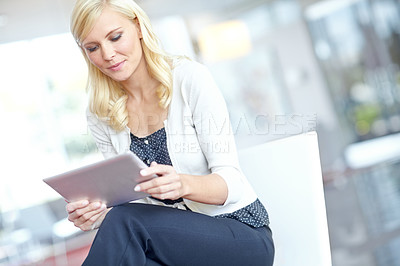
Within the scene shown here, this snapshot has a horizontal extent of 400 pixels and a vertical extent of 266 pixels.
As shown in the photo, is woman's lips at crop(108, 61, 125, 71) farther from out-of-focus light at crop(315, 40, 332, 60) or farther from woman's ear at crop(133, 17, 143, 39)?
out-of-focus light at crop(315, 40, 332, 60)

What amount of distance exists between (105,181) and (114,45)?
0.46 metres

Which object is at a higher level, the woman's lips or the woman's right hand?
the woman's lips

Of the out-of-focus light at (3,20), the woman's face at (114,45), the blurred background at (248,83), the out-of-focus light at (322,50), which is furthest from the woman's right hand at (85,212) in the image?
the out-of-focus light at (322,50)

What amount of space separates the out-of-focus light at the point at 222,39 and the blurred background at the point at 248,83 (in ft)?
Result: 0.03

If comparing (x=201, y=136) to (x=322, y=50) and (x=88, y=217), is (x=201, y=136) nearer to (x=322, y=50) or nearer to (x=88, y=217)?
(x=88, y=217)

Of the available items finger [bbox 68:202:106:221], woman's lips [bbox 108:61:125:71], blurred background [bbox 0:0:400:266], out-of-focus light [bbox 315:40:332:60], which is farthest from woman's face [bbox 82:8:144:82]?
out-of-focus light [bbox 315:40:332:60]

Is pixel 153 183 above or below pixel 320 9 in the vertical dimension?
below

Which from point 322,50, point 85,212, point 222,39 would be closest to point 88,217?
point 85,212

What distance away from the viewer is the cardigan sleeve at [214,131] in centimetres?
143

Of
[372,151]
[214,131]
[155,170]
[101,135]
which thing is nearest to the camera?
[155,170]

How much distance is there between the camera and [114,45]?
154cm

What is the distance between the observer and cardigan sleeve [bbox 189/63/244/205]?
143 cm

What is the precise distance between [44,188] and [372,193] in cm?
275

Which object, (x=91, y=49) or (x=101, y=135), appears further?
(x=101, y=135)
